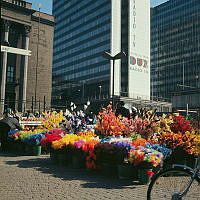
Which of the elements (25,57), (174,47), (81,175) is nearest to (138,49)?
(174,47)

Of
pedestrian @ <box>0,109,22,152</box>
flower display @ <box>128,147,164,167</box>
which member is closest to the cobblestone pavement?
flower display @ <box>128,147,164,167</box>

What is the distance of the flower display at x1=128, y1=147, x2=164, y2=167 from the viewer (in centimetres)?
678

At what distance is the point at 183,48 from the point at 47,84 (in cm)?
8374

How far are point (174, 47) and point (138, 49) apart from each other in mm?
29971

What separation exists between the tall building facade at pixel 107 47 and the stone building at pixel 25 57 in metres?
38.5

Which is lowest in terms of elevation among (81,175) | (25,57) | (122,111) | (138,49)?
(81,175)

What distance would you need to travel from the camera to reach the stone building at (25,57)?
40250 mm

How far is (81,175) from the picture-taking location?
7.84 m

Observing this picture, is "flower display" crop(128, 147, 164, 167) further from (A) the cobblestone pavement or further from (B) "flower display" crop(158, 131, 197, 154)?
(B) "flower display" crop(158, 131, 197, 154)

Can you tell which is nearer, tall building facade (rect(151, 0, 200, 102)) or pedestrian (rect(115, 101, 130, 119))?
pedestrian (rect(115, 101, 130, 119))

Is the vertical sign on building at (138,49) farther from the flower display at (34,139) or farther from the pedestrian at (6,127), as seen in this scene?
the flower display at (34,139)

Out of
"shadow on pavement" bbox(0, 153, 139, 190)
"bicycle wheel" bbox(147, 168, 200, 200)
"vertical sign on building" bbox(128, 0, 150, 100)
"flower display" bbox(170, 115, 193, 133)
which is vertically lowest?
"shadow on pavement" bbox(0, 153, 139, 190)

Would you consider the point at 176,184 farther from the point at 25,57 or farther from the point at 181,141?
the point at 25,57

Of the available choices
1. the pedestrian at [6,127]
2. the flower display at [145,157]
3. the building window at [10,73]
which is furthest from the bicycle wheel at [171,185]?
the building window at [10,73]
